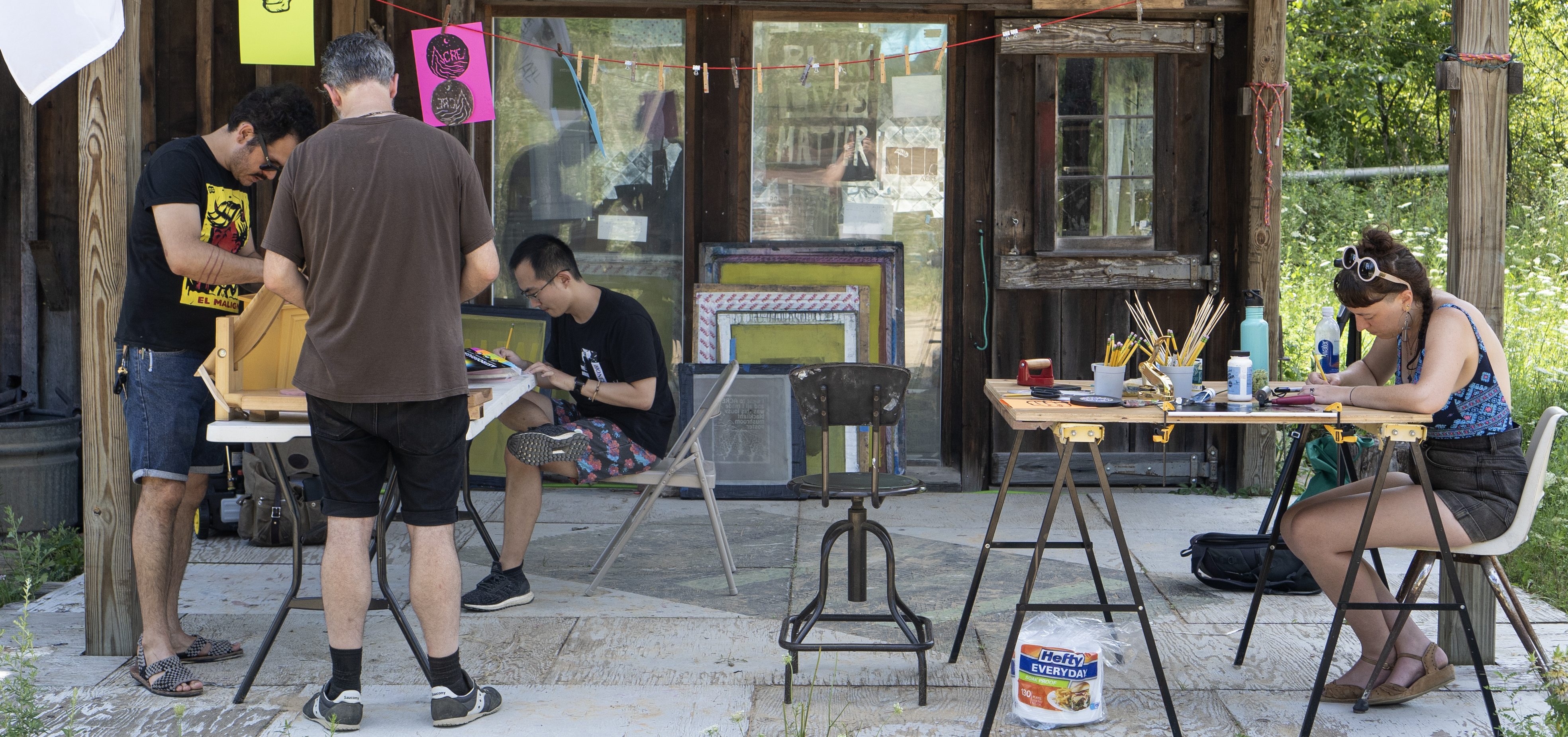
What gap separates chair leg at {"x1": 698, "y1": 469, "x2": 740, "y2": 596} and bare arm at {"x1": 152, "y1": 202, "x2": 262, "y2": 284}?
1.80 metres

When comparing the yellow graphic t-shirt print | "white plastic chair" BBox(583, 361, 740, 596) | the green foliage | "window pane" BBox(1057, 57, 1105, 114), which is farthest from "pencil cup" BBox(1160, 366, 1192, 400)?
the green foliage

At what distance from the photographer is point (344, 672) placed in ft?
11.1

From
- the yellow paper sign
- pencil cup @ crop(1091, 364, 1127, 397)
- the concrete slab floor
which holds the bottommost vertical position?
the concrete slab floor

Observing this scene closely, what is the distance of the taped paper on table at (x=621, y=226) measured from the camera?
6.84m

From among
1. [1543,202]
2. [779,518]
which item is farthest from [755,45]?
[1543,202]

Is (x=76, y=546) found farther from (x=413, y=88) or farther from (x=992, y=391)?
(x=992, y=391)

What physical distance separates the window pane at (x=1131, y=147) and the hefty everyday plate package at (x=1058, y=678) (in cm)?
384

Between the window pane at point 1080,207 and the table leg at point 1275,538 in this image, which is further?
the window pane at point 1080,207

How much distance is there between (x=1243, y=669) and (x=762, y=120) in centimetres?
402

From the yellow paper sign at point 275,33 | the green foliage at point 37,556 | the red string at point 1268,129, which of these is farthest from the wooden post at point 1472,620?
the green foliage at point 37,556

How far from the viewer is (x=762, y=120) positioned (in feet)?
22.3

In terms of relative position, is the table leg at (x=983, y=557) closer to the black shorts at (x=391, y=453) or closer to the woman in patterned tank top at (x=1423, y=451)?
the woman in patterned tank top at (x=1423, y=451)

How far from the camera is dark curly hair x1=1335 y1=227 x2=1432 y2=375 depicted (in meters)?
3.48

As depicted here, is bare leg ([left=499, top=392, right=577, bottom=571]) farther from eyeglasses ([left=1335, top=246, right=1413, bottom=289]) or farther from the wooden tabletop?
eyeglasses ([left=1335, top=246, right=1413, bottom=289])
